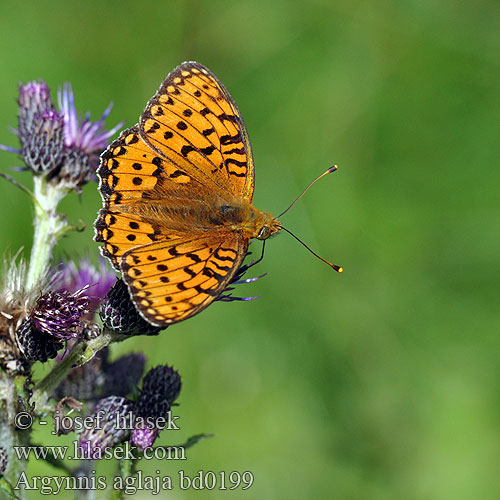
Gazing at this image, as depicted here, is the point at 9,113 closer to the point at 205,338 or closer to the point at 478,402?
the point at 205,338

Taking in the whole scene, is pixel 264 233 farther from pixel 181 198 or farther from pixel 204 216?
pixel 181 198

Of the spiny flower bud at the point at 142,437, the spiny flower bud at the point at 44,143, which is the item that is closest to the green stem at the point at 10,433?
the spiny flower bud at the point at 142,437

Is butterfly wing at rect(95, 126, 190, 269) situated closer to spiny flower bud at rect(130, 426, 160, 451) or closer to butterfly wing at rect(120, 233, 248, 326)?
butterfly wing at rect(120, 233, 248, 326)

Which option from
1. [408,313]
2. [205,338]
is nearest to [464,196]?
[408,313]

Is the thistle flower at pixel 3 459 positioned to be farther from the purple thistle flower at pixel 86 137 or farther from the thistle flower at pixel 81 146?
the purple thistle flower at pixel 86 137

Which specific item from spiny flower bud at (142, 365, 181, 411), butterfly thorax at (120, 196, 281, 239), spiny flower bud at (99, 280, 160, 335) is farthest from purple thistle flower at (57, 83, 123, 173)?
spiny flower bud at (142, 365, 181, 411)
